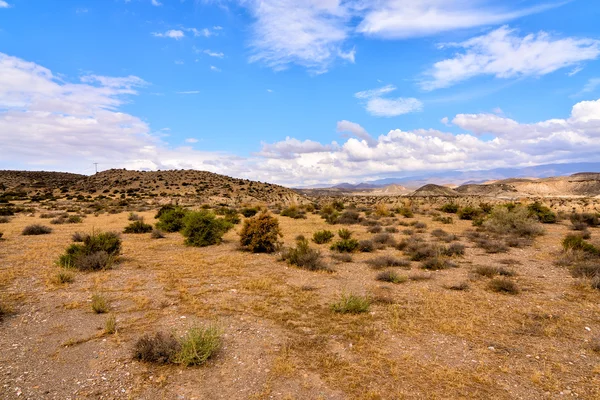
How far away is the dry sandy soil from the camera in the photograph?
4.99 meters

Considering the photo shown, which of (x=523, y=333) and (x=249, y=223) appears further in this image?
(x=249, y=223)

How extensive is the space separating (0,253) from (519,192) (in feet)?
342

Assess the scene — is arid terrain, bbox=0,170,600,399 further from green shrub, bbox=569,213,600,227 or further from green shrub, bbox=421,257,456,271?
green shrub, bbox=569,213,600,227

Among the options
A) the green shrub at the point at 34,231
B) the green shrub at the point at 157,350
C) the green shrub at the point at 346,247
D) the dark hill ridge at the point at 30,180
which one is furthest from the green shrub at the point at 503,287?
the dark hill ridge at the point at 30,180

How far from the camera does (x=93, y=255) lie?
11406mm

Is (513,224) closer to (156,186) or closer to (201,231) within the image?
(201,231)

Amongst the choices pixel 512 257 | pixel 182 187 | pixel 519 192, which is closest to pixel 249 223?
pixel 512 257

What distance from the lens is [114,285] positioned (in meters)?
9.66

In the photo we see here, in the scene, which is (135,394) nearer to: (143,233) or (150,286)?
(150,286)

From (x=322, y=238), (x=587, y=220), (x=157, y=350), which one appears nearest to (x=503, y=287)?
(x=157, y=350)

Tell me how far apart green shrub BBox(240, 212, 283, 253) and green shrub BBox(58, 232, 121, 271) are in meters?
5.08

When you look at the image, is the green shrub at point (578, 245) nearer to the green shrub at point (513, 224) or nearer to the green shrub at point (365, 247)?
the green shrub at point (513, 224)

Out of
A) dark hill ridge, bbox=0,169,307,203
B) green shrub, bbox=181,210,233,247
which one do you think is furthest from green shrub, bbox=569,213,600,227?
dark hill ridge, bbox=0,169,307,203

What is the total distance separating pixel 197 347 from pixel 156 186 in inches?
2539
